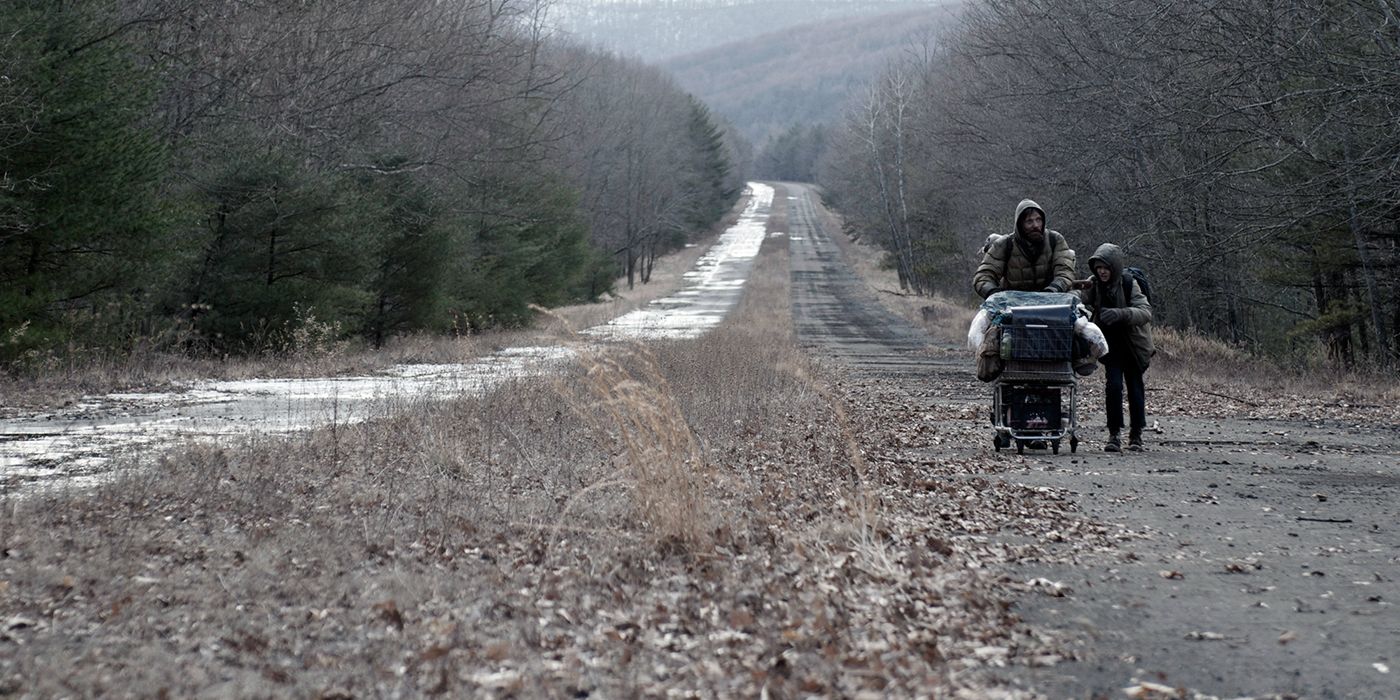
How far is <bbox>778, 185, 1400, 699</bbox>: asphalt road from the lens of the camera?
4.95 meters

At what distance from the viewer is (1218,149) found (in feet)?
83.6

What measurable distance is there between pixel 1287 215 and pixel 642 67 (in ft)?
288

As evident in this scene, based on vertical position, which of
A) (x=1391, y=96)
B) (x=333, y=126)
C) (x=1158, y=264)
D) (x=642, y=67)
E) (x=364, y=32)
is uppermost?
(x=642, y=67)

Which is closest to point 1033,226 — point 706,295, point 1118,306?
point 1118,306

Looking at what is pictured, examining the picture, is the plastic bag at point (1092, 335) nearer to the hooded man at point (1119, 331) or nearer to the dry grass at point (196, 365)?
the hooded man at point (1119, 331)

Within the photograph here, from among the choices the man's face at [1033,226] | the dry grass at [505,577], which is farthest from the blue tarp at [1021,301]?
the dry grass at [505,577]

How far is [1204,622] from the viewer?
5.65 m

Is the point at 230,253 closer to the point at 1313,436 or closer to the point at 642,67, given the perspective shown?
the point at 1313,436

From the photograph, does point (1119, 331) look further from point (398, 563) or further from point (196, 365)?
point (196, 365)

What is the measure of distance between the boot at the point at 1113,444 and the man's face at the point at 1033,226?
2.17 m

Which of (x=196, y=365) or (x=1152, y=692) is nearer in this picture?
(x=1152, y=692)

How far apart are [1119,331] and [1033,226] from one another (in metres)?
1.55

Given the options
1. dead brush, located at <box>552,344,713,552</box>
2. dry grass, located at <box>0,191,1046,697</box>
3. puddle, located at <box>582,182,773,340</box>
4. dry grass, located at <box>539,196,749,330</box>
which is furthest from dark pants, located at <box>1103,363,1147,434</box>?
dry grass, located at <box>539,196,749,330</box>

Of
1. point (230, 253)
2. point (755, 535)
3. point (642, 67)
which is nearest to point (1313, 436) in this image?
point (755, 535)
